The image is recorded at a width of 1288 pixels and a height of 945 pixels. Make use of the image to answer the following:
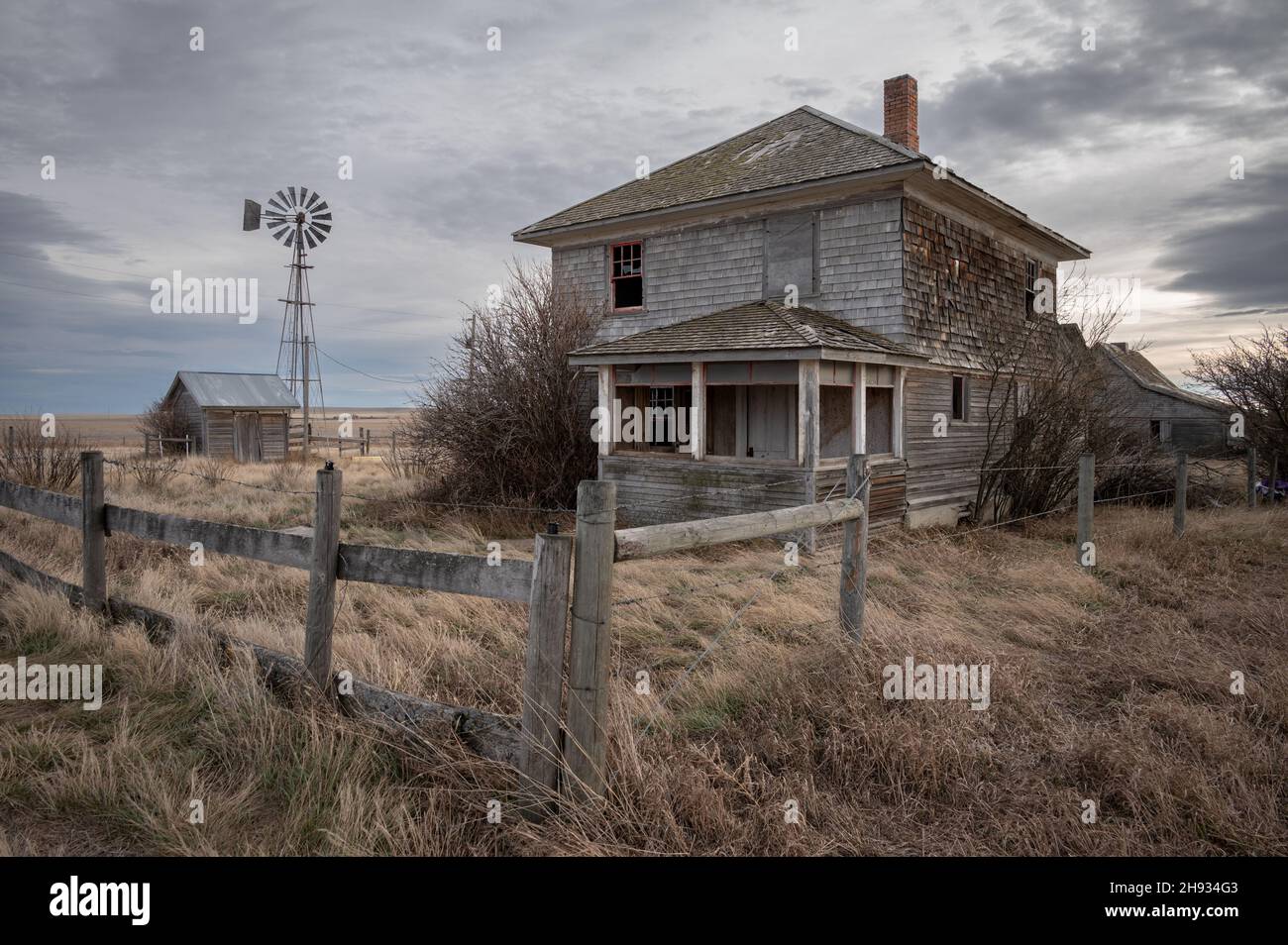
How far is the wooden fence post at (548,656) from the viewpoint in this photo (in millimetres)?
3244

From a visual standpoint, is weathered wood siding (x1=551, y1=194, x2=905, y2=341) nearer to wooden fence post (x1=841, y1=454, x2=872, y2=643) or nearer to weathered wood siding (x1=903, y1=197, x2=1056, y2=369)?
weathered wood siding (x1=903, y1=197, x2=1056, y2=369)

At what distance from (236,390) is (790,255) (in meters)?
26.0

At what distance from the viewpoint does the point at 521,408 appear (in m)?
15.8

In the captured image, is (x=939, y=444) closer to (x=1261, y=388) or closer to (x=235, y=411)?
(x=1261, y=388)

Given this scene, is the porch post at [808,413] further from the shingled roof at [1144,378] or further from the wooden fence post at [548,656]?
the shingled roof at [1144,378]

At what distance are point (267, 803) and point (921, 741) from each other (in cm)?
297

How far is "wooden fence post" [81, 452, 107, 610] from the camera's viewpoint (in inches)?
241

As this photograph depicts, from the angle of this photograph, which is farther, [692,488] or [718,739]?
[692,488]

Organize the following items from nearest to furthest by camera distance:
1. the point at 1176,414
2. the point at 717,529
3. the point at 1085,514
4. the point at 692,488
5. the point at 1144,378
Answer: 1. the point at 717,529
2. the point at 1085,514
3. the point at 692,488
4. the point at 1176,414
5. the point at 1144,378

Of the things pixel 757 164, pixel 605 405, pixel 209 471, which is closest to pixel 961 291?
pixel 757 164

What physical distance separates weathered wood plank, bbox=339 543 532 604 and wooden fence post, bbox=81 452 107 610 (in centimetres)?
307

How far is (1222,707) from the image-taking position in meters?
4.77

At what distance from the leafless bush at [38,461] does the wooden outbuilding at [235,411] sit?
17.1 m

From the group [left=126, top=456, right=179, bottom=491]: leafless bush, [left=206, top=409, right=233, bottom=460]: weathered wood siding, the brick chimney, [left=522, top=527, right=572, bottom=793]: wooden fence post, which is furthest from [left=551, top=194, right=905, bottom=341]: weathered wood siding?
[left=206, top=409, right=233, bottom=460]: weathered wood siding
